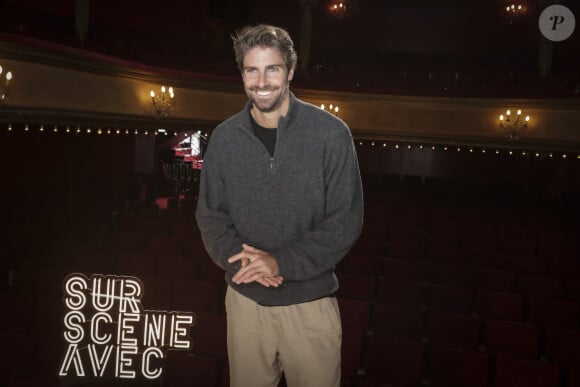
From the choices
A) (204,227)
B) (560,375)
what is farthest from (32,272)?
(560,375)

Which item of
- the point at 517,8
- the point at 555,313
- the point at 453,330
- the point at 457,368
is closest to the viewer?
the point at 457,368

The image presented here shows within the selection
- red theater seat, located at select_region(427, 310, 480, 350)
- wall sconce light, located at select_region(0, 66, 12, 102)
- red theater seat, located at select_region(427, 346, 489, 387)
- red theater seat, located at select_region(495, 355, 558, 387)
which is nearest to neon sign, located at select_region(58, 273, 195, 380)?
red theater seat, located at select_region(427, 346, 489, 387)

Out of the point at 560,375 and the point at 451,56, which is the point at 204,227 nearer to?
the point at 560,375

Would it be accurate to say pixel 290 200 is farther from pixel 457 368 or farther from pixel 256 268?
pixel 457 368

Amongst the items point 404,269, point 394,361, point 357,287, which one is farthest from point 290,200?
point 404,269

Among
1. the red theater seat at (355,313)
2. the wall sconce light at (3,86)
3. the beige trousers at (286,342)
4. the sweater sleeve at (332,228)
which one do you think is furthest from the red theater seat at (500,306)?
the wall sconce light at (3,86)

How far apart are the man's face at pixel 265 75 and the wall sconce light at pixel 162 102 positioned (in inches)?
351

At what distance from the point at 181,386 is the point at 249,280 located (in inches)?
94.0

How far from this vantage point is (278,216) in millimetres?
1596

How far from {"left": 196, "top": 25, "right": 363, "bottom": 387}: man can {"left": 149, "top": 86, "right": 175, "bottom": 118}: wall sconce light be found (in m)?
8.85

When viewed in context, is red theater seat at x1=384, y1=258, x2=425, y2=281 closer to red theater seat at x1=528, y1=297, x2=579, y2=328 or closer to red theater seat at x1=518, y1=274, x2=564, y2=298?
red theater seat at x1=518, y1=274, x2=564, y2=298

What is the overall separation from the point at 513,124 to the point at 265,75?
1057cm

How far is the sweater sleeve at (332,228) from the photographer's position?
154 centimetres

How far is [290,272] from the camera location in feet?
5.06
